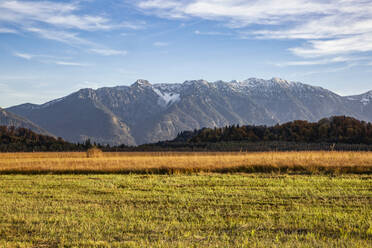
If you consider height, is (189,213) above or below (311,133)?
below

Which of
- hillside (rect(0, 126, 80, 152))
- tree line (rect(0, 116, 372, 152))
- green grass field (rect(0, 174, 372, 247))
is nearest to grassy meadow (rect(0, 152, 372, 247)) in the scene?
green grass field (rect(0, 174, 372, 247))

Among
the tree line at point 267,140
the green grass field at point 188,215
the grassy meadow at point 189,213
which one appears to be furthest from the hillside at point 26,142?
the green grass field at point 188,215

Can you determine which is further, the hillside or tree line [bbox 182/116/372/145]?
the hillside

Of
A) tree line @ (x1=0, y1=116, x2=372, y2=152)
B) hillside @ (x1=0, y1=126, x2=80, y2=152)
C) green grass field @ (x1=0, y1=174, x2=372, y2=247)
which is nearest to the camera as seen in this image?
green grass field @ (x1=0, y1=174, x2=372, y2=247)

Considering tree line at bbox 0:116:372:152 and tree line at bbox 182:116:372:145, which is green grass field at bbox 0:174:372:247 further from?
tree line at bbox 182:116:372:145

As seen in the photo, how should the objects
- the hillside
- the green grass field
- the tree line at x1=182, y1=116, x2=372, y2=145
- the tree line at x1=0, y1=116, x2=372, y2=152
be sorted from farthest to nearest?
1. the hillside
2. the tree line at x1=182, y1=116, x2=372, y2=145
3. the tree line at x1=0, y1=116, x2=372, y2=152
4. the green grass field

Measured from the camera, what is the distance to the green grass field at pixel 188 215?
1048cm

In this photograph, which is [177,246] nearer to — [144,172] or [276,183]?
[276,183]

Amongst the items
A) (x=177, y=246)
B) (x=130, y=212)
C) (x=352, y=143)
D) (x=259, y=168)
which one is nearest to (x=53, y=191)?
(x=130, y=212)

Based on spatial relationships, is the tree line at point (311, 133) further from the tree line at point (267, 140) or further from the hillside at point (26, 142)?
the hillside at point (26, 142)

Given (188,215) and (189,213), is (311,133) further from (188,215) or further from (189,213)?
(188,215)

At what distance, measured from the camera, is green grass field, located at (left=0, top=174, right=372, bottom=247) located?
1048cm

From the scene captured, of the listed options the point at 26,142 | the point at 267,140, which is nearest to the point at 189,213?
the point at 267,140

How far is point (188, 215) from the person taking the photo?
43.8ft
